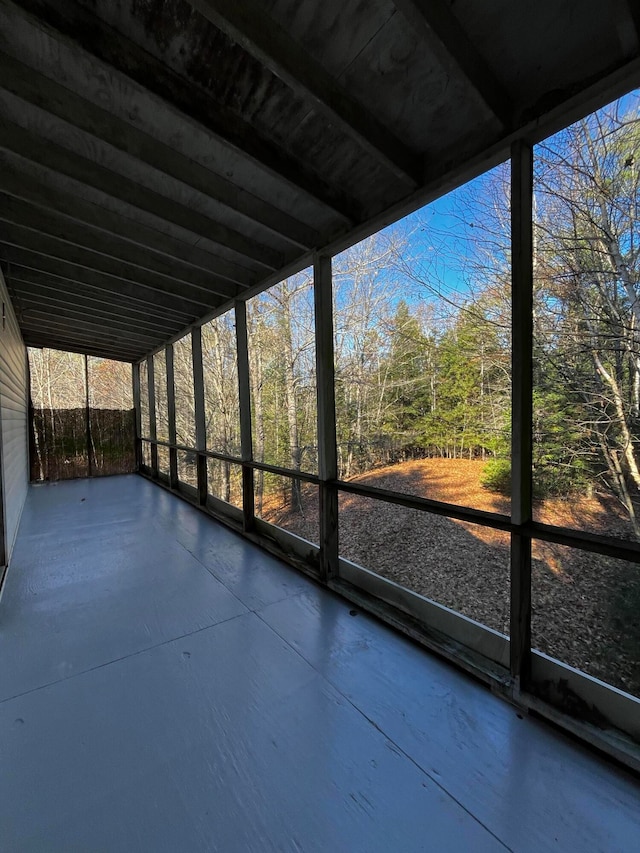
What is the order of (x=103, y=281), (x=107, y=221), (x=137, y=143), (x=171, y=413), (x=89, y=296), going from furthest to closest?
(x=171, y=413)
(x=89, y=296)
(x=103, y=281)
(x=107, y=221)
(x=137, y=143)

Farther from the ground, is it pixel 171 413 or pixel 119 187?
pixel 119 187

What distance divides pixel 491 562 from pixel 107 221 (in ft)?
16.7

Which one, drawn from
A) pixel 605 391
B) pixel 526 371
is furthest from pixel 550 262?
pixel 526 371

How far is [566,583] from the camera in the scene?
2945mm

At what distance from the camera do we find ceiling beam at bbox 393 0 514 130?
3.97 feet

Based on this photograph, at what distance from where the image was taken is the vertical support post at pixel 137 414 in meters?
8.23

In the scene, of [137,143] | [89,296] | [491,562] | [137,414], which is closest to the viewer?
[137,143]

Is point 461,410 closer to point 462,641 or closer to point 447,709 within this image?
point 462,641

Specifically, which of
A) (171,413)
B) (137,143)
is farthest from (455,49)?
(171,413)

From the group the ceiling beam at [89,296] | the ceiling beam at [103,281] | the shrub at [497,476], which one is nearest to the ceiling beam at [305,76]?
the shrub at [497,476]

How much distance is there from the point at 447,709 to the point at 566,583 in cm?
197

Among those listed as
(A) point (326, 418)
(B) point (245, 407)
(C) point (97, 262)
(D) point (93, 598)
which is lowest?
(D) point (93, 598)

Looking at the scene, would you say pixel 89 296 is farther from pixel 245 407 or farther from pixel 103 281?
pixel 245 407

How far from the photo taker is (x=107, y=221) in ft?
8.81
